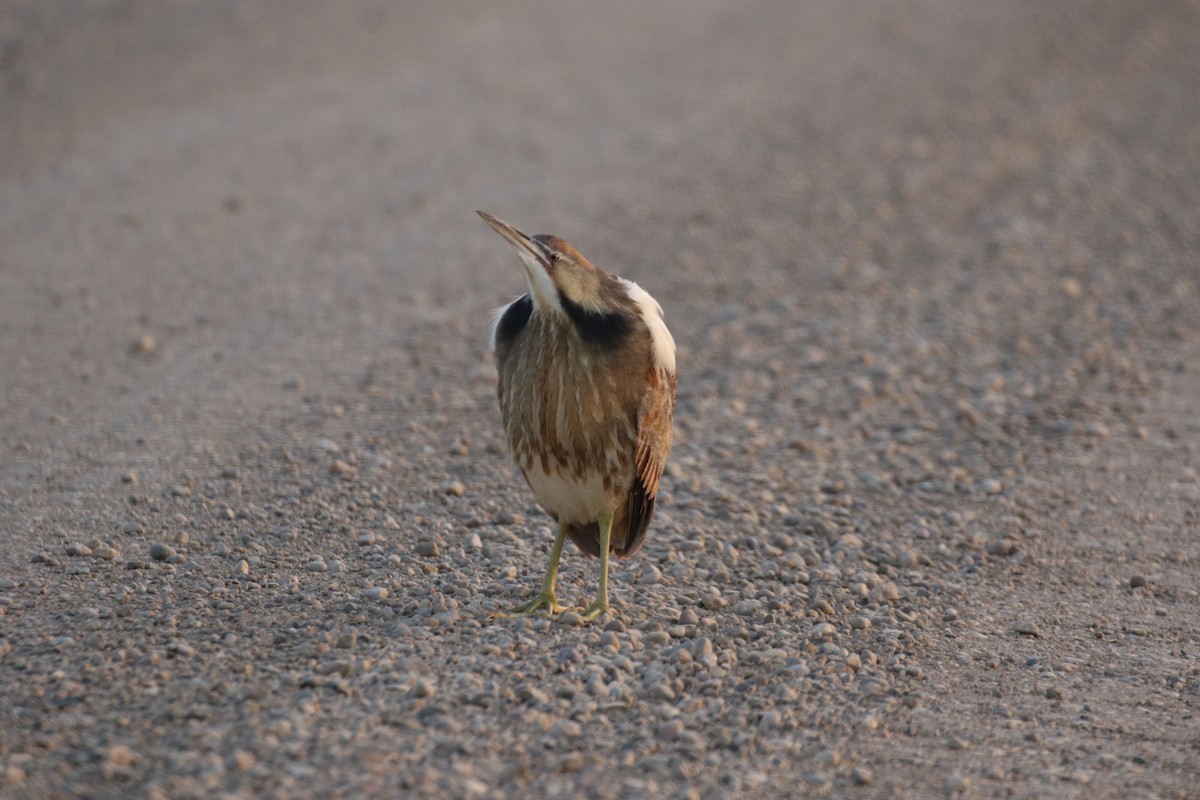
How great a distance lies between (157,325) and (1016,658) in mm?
6088

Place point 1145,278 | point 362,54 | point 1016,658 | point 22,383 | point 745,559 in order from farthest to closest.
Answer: point 362,54, point 1145,278, point 22,383, point 745,559, point 1016,658

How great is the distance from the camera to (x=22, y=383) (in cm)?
838

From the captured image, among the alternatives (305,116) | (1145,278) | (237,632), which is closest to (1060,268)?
(1145,278)

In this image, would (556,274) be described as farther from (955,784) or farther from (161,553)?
(955,784)

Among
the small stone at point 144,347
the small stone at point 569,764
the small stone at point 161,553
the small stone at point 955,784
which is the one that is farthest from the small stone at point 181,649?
the small stone at point 144,347

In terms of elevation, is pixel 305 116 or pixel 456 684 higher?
pixel 305 116

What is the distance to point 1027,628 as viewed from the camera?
21.5ft

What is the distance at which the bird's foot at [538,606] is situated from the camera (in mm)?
6184

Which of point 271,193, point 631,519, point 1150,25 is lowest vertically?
point 631,519

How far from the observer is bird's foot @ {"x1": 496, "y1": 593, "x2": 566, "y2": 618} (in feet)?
20.3

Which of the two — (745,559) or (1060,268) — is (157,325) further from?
(1060,268)

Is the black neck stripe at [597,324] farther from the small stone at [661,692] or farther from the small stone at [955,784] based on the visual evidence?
the small stone at [955,784]

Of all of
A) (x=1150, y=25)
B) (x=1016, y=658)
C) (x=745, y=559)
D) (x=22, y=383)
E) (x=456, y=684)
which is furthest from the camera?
(x=1150, y=25)

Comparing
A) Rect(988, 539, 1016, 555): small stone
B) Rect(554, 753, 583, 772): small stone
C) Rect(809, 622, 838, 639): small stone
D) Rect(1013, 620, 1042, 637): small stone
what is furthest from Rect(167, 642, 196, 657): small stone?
Rect(988, 539, 1016, 555): small stone
